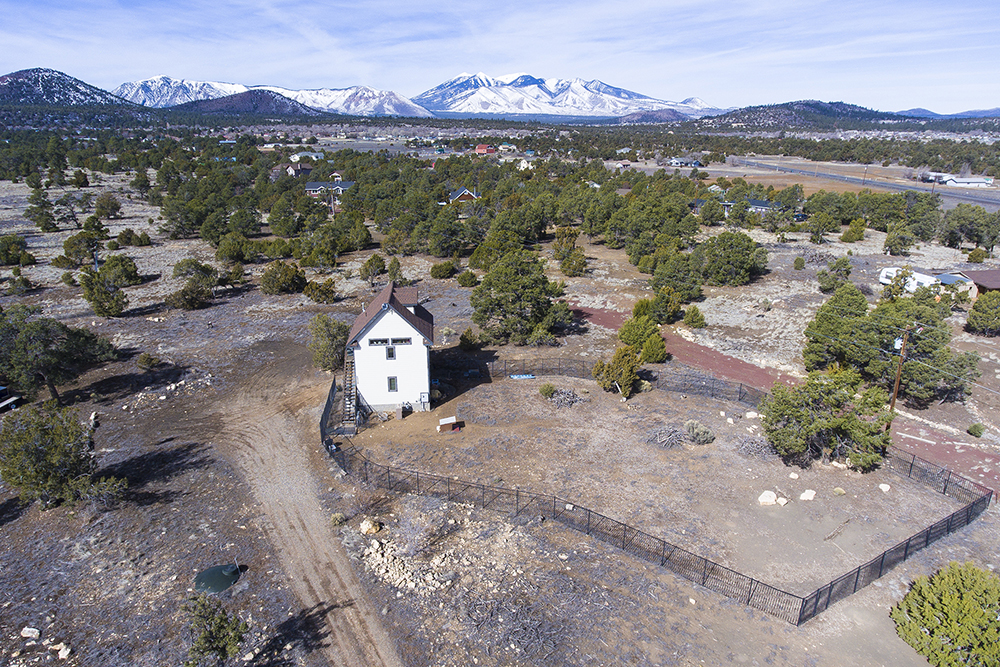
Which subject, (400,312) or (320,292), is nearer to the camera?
(400,312)

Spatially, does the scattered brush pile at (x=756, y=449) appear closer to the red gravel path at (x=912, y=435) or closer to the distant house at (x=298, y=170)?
the red gravel path at (x=912, y=435)

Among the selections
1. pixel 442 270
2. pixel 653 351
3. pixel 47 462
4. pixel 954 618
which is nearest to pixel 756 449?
pixel 954 618

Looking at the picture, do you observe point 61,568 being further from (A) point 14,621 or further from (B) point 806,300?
(B) point 806,300

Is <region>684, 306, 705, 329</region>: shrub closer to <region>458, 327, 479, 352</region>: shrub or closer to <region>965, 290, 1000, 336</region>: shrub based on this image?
<region>458, 327, 479, 352</region>: shrub

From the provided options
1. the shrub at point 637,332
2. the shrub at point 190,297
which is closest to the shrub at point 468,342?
the shrub at point 637,332

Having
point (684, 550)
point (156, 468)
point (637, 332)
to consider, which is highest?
point (637, 332)

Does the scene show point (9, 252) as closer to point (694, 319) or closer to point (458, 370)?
point (458, 370)
